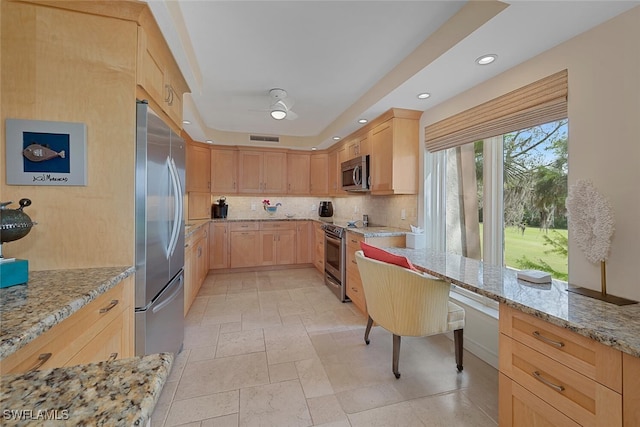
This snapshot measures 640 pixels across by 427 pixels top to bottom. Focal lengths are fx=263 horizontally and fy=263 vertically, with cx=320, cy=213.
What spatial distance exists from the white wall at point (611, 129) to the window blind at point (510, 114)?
7cm

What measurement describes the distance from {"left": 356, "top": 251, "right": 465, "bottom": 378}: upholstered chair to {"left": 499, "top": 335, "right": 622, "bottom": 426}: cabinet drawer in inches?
18.6

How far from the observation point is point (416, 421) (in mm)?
1559

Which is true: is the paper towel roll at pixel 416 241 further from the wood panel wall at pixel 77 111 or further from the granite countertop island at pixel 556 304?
the wood panel wall at pixel 77 111

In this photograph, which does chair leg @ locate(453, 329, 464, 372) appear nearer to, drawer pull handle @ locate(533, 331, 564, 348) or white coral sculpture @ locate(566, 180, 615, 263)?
drawer pull handle @ locate(533, 331, 564, 348)

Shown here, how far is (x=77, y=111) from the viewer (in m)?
1.39

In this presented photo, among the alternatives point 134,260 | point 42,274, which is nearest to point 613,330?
point 134,260

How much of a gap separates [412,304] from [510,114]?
1593 mm

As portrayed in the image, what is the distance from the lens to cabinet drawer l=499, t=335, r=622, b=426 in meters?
0.97

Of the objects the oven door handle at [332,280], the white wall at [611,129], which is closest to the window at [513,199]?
the white wall at [611,129]

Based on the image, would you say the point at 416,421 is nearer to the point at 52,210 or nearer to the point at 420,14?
the point at 52,210

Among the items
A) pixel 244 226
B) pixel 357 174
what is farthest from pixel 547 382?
pixel 244 226

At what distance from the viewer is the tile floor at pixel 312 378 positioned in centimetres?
159

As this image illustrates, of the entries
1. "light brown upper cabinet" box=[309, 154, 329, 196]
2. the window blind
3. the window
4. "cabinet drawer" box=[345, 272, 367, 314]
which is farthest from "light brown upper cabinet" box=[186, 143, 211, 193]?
the window

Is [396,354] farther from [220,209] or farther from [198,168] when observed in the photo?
→ [198,168]
